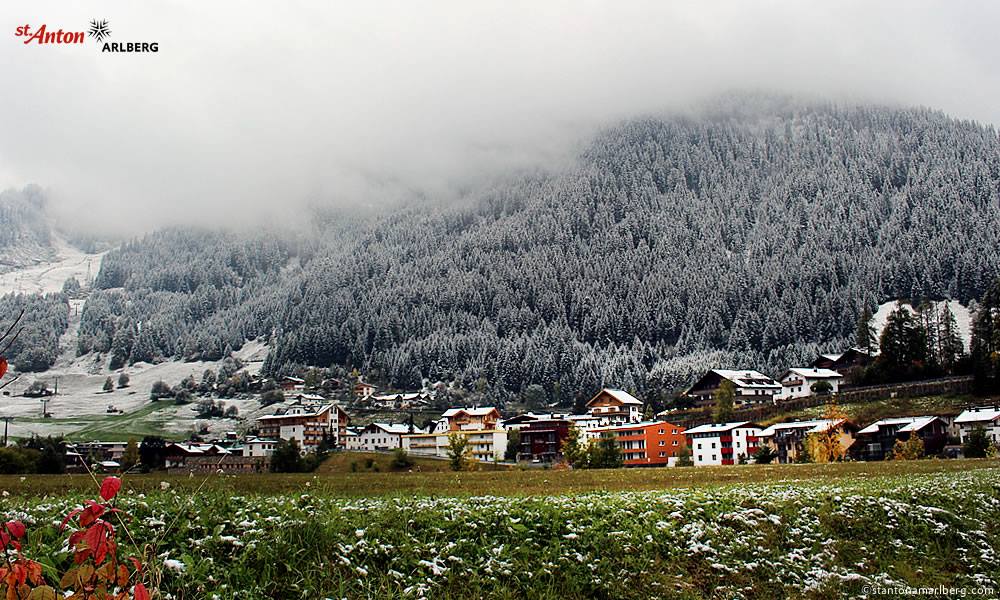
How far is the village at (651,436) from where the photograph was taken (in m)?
79.2

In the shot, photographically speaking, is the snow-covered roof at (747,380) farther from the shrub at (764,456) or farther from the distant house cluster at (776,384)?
the shrub at (764,456)

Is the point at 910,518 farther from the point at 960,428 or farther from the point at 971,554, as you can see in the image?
the point at 960,428

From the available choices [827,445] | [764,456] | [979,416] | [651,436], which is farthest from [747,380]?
[827,445]

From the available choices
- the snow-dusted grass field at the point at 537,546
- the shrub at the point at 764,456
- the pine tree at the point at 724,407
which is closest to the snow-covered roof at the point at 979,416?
the shrub at the point at 764,456

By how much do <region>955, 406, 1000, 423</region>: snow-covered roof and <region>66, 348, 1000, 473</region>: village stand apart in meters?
0.09

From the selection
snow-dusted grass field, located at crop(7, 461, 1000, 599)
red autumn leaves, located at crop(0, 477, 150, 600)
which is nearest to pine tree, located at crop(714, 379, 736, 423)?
snow-dusted grass field, located at crop(7, 461, 1000, 599)

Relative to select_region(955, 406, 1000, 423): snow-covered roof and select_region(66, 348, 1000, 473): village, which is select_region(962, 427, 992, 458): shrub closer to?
select_region(66, 348, 1000, 473): village

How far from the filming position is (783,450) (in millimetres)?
89625

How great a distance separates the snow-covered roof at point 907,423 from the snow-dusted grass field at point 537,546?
70.9 m

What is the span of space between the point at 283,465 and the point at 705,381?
105019 millimetres

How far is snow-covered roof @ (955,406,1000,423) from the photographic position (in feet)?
258

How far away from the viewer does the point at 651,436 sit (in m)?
111

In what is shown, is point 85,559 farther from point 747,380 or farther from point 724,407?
point 747,380

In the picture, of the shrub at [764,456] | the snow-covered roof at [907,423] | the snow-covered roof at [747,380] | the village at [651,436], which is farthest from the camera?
the snow-covered roof at [747,380]
